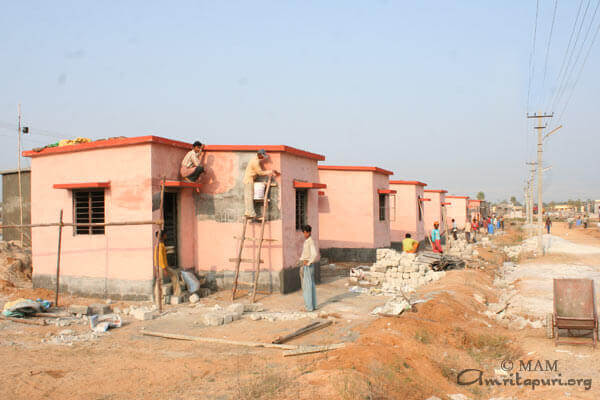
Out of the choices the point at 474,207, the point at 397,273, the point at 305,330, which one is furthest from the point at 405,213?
the point at 474,207

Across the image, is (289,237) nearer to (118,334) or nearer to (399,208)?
(118,334)

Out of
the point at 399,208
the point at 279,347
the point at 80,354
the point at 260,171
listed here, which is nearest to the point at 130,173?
the point at 260,171

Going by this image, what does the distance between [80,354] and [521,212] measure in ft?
306

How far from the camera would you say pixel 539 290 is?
43.8 feet

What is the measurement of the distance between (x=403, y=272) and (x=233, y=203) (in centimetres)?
591

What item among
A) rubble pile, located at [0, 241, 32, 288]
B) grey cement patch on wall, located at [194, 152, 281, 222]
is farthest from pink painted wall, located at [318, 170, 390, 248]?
rubble pile, located at [0, 241, 32, 288]

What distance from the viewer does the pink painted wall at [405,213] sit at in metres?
23.3

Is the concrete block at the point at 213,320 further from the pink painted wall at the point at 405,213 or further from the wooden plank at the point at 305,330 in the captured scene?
the pink painted wall at the point at 405,213

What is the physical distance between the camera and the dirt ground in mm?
5402

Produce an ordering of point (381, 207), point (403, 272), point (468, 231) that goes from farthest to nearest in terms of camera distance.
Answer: point (468, 231) → point (381, 207) → point (403, 272)

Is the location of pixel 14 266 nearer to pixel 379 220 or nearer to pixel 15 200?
pixel 15 200

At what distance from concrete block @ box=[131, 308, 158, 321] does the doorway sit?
7.95 feet

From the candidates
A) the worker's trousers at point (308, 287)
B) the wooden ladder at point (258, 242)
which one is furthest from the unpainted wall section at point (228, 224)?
the worker's trousers at point (308, 287)

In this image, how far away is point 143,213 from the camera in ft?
34.8
